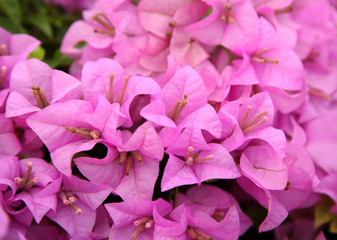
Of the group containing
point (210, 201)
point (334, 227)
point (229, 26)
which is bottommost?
point (334, 227)

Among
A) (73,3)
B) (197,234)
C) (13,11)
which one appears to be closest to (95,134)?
(197,234)

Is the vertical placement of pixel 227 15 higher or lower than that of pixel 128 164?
higher

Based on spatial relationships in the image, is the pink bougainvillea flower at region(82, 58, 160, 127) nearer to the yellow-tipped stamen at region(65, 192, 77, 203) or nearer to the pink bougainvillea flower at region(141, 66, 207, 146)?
the pink bougainvillea flower at region(141, 66, 207, 146)

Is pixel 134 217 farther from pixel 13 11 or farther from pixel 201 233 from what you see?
pixel 13 11

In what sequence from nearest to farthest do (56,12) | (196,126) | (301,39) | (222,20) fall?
(196,126) < (222,20) < (301,39) < (56,12)

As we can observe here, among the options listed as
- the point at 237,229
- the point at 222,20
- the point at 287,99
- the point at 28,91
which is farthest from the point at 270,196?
the point at 28,91

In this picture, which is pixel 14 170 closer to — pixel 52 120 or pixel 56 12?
pixel 52 120

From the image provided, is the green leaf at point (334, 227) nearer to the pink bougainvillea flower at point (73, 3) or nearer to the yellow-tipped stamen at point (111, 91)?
the yellow-tipped stamen at point (111, 91)

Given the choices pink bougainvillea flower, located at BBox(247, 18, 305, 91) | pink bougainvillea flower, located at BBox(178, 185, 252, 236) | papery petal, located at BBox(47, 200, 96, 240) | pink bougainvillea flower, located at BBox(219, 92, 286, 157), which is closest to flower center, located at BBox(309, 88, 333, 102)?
pink bougainvillea flower, located at BBox(247, 18, 305, 91)
